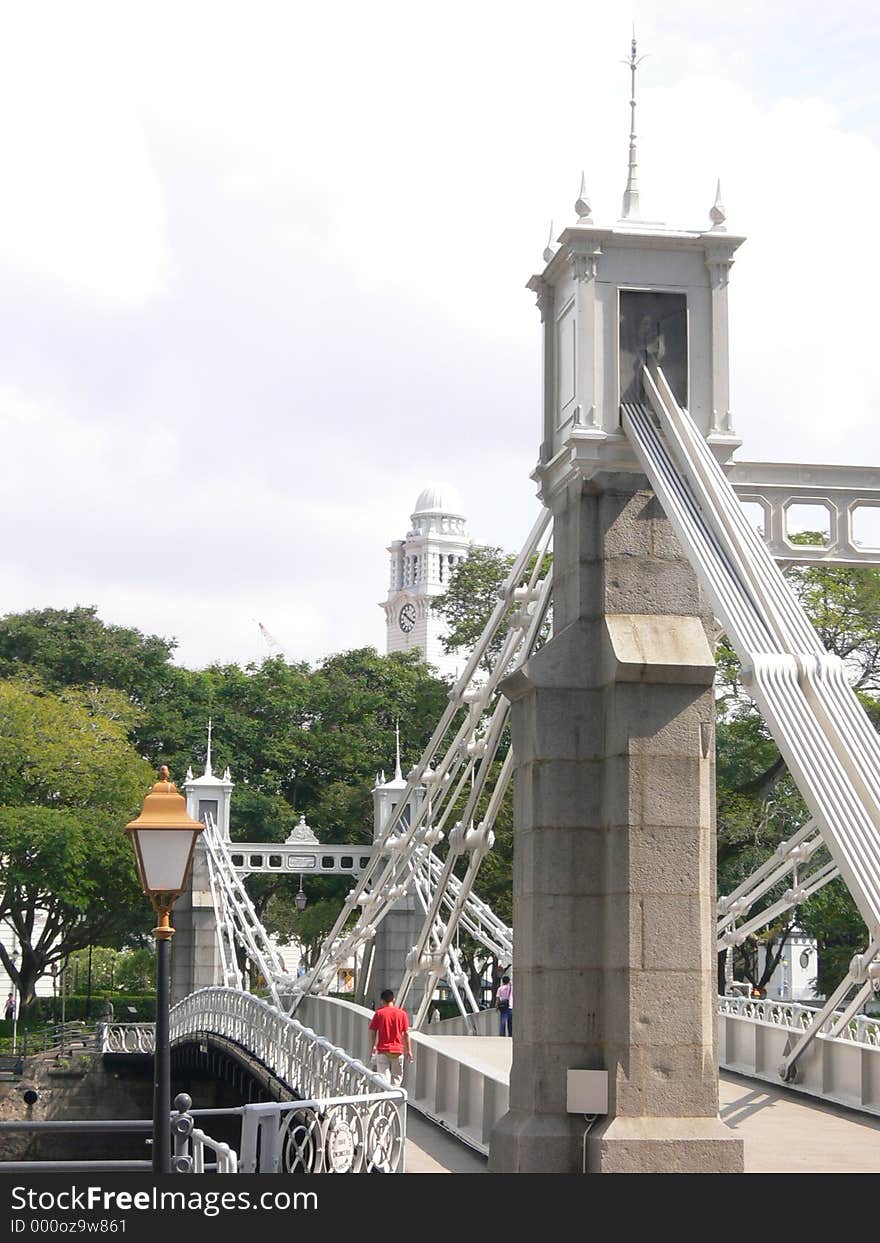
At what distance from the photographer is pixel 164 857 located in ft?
35.7

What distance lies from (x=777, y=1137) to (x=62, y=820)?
2988 cm

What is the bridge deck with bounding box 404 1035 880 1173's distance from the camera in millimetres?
14172

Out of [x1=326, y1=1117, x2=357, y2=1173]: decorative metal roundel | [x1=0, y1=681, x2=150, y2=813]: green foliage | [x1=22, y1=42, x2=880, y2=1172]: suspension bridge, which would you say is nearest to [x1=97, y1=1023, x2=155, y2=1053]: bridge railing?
[x1=0, y1=681, x2=150, y2=813]: green foliage

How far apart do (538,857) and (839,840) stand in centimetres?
303

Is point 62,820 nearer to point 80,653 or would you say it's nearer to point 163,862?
point 80,653

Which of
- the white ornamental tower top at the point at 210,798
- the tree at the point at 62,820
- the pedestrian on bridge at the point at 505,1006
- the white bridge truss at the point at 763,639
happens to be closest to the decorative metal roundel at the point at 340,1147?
the white bridge truss at the point at 763,639

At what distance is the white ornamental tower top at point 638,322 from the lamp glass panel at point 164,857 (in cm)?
382

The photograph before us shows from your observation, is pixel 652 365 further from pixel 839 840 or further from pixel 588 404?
pixel 839 840

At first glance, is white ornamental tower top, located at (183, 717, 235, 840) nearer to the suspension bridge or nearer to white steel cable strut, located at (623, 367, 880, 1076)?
the suspension bridge

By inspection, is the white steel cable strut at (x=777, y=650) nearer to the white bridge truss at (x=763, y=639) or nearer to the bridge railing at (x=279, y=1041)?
the white bridge truss at (x=763, y=639)

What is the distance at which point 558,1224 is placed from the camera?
10.4 m

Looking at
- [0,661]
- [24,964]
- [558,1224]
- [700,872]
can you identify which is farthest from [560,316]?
[0,661]

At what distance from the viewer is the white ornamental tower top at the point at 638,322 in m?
13.0

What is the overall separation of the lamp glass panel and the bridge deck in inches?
155
